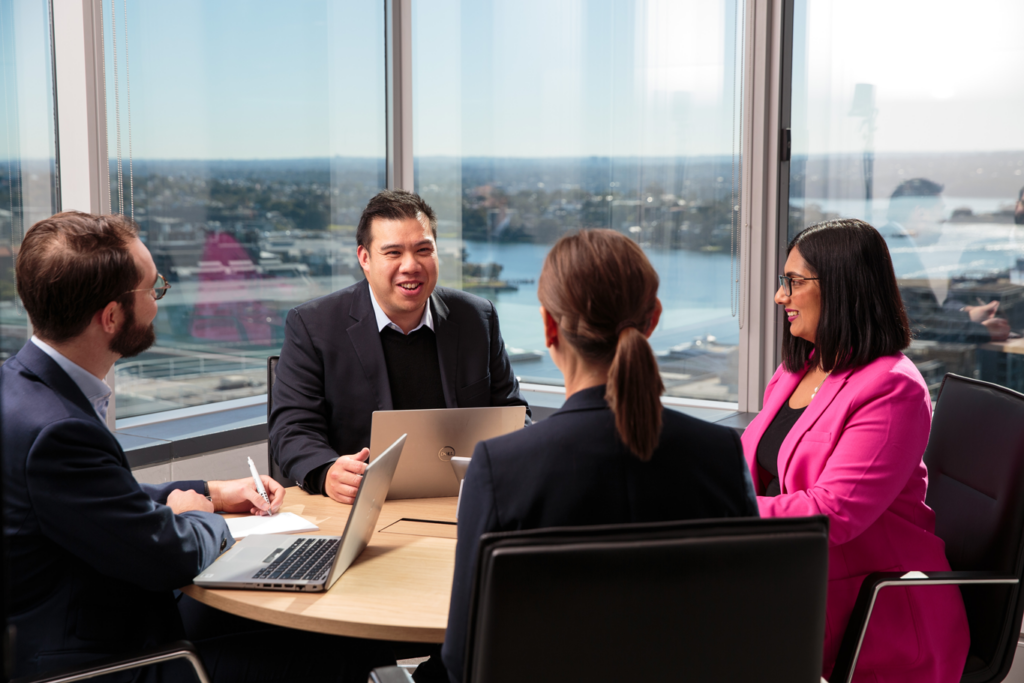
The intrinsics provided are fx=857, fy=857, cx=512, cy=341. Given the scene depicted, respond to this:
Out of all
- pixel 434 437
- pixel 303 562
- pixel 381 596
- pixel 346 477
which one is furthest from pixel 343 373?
pixel 381 596

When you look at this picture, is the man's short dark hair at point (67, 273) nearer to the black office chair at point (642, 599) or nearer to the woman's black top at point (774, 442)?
the black office chair at point (642, 599)

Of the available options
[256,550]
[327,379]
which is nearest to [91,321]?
[256,550]

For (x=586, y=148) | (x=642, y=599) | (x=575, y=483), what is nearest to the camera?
(x=642, y=599)

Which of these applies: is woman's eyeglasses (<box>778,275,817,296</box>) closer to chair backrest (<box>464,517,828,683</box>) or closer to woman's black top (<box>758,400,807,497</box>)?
woman's black top (<box>758,400,807,497</box>)

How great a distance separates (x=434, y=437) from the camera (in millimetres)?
2051

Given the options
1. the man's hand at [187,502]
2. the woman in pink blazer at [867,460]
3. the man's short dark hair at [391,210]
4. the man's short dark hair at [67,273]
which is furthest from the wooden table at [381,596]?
the man's short dark hair at [391,210]

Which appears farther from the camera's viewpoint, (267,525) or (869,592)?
(267,525)

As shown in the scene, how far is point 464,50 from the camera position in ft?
14.4

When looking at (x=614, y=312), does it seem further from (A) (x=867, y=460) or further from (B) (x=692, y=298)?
(B) (x=692, y=298)

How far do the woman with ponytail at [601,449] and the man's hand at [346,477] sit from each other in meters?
0.94

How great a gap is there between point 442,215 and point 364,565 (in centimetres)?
310

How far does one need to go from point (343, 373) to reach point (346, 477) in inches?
17.6

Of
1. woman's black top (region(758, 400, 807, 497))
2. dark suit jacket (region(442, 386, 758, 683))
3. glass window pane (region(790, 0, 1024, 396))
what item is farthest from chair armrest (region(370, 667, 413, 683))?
glass window pane (region(790, 0, 1024, 396))

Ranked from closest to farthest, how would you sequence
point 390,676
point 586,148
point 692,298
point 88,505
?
point 390,676, point 88,505, point 692,298, point 586,148
